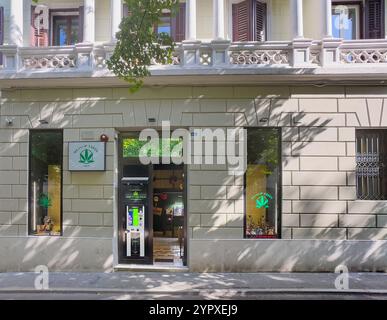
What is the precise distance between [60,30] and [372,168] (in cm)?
957

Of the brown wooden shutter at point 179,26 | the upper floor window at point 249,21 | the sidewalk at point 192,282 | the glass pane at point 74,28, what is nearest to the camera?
the sidewalk at point 192,282

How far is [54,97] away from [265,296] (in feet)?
24.2

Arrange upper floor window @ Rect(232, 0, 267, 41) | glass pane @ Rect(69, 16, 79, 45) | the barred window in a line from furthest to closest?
glass pane @ Rect(69, 16, 79, 45)
upper floor window @ Rect(232, 0, 267, 41)
the barred window

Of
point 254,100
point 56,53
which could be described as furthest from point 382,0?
point 56,53

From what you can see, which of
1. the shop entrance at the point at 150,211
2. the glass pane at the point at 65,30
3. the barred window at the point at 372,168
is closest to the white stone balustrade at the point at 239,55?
the glass pane at the point at 65,30

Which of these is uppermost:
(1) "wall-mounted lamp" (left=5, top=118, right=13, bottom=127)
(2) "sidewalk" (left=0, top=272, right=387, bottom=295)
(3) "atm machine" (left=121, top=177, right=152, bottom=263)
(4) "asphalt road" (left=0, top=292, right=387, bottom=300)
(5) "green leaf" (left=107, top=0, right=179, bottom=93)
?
(5) "green leaf" (left=107, top=0, right=179, bottom=93)

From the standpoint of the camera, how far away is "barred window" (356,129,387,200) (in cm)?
1007

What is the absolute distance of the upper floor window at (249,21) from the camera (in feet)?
34.9

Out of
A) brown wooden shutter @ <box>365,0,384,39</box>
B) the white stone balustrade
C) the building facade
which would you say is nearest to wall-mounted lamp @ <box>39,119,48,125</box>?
the building facade

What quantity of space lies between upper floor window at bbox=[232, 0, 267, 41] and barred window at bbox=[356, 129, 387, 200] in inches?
154

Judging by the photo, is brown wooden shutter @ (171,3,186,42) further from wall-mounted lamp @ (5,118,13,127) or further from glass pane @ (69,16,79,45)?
wall-mounted lamp @ (5,118,13,127)

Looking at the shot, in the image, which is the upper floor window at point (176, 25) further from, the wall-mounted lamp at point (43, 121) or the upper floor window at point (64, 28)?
the wall-mounted lamp at point (43, 121)

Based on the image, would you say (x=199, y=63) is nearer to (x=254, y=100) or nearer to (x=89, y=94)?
(x=254, y=100)

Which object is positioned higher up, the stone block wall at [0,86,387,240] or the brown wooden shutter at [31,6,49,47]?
the brown wooden shutter at [31,6,49,47]
